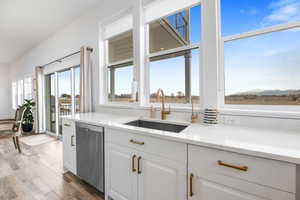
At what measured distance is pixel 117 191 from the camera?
66.0 inches

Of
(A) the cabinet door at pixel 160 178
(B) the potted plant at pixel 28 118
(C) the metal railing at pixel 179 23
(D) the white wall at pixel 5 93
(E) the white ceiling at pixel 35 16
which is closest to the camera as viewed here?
(A) the cabinet door at pixel 160 178

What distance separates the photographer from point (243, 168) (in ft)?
2.99

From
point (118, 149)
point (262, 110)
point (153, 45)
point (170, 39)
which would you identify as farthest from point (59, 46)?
point (262, 110)

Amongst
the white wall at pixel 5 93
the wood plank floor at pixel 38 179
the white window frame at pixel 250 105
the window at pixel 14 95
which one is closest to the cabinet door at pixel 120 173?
the wood plank floor at pixel 38 179

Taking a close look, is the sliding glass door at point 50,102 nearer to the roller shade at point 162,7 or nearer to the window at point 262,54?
the roller shade at point 162,7

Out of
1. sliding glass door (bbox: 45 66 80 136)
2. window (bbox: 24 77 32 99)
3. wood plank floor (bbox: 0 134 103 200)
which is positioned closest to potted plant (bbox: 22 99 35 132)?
sliding glass door (bbox: 45 66 80 136)

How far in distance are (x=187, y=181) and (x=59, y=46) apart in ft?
15.8

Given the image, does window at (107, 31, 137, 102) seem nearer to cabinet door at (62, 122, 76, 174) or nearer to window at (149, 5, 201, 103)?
window at (149, 5, 201, 103)

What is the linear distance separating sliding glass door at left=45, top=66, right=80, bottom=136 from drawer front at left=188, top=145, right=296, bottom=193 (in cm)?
355

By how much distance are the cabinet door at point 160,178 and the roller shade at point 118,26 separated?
2.25 m

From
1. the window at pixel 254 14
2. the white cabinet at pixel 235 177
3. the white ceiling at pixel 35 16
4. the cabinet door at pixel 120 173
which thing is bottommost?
the cabinet door at pixel 120 173

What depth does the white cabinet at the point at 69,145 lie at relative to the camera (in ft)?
7.53

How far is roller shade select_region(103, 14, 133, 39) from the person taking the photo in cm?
268

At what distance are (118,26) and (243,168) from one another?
286cm
